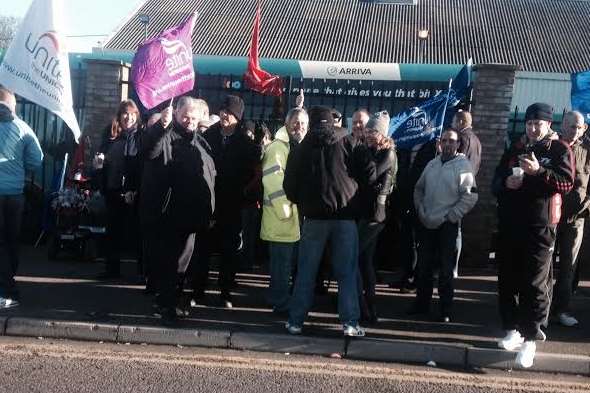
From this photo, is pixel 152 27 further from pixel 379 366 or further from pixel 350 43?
pixel 379 366

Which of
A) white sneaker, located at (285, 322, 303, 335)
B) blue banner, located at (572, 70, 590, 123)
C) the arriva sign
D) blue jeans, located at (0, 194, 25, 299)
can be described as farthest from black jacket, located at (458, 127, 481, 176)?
the arriva sign

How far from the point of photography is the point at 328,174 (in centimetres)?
564

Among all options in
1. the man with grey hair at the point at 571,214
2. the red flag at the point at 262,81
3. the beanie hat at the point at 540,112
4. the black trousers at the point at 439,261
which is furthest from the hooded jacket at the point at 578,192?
the red flag at the point at 262,81

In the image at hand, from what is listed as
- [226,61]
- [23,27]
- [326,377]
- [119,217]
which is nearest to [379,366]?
[326,377]

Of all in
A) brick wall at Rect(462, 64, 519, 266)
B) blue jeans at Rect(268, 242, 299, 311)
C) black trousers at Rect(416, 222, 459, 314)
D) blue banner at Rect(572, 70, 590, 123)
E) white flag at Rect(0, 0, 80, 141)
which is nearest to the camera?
black trousers at Rect(416, 222, 459, 314)

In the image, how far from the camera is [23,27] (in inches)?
277

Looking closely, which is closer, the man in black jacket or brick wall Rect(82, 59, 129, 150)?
the man in black jacket

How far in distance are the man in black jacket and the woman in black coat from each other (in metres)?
2.21

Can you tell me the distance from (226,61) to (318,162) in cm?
1402

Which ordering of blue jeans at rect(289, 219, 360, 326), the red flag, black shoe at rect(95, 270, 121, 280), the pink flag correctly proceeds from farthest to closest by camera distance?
1. the red flag
2. black shoe at rect(95, 270, 121, 280)
3. the pink flag
4. blue jeans at rect(289, 219, 360, 326)

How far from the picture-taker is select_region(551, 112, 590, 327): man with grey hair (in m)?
6.25

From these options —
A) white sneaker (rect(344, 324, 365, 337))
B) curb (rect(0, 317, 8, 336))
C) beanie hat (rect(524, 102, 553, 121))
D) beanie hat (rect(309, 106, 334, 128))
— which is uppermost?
beanie hat (rect(524, 102, 553, 121))

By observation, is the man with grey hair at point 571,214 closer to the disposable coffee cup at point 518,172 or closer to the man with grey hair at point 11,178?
the disposable coffee cup at point 518,172

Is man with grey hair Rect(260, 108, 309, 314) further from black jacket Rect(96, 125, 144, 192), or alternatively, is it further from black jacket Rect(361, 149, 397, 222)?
black jacket Rect(96, 125, 144, 192)
